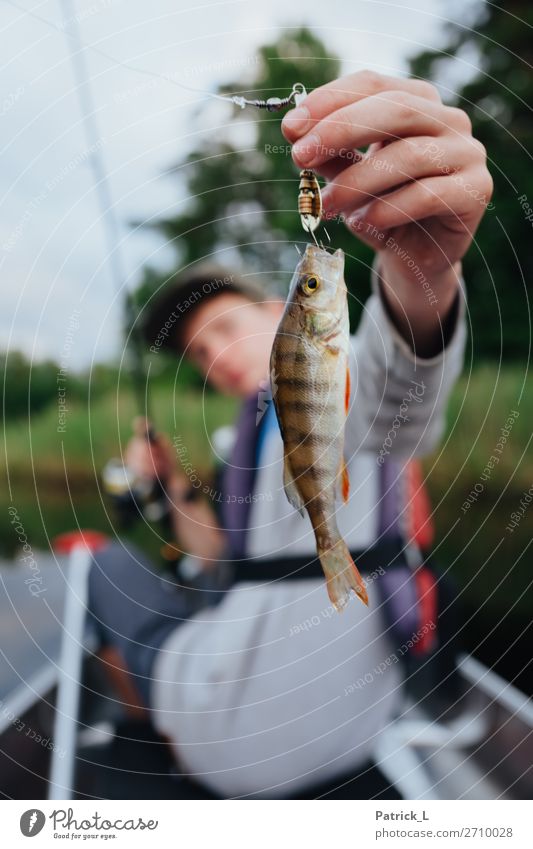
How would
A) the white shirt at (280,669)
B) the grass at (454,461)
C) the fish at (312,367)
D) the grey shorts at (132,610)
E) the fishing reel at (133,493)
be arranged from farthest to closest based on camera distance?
the grass at (454,461) < the fishing reel at (133,493) < the grey shorts at (132,610) < the white shirt at (280,669) < the fish at (312,367)

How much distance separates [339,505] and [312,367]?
572 millimetres

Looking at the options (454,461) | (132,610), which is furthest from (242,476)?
(454,461)

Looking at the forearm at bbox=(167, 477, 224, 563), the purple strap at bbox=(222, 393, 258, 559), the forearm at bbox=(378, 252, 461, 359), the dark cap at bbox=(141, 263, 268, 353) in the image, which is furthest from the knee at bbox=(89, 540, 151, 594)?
the forearm at bbox=(378, 252, 461, 359)

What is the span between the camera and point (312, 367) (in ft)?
1.56

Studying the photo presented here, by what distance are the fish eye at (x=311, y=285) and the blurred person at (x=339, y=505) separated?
0.18 m

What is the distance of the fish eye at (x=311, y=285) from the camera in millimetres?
474

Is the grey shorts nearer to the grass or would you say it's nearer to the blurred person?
the blurred person

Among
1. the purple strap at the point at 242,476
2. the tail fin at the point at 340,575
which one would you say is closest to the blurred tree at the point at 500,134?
the purple strap at the point at 242,476

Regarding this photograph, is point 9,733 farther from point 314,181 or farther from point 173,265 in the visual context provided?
point 173,265

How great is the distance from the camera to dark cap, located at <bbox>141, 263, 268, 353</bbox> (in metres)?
1.31

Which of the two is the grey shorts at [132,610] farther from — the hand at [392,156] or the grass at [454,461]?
the grass at [454,461]

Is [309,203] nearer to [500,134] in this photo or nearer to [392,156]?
[392,156]

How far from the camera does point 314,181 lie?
543 mm
